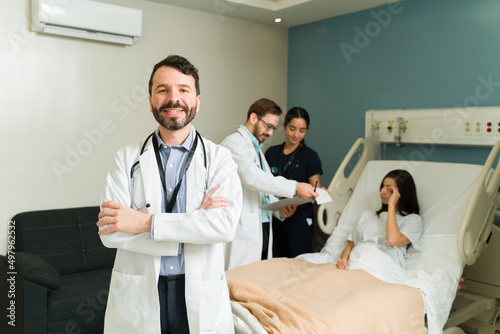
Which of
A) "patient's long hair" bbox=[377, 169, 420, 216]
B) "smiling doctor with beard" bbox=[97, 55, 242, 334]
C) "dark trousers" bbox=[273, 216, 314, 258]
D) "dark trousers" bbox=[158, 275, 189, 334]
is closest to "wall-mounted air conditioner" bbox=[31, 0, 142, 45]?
"dark trousers" bbox=[273, 216, 314, 258]

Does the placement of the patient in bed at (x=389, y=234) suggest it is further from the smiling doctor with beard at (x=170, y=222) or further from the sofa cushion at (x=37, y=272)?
the sofa cushion at (x=37, y=272)

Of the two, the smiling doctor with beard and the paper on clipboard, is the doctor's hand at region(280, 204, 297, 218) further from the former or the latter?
the smiling doctor with beard

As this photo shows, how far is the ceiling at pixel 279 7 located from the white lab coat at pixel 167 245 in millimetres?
2416

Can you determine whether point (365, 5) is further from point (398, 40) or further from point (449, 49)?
point (449, 49)

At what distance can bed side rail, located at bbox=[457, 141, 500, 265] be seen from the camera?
2.39 m

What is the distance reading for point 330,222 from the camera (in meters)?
3.14

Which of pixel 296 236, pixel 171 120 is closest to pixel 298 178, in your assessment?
pixel 296 236

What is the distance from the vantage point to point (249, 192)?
2791 millimetres

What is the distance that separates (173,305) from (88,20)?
2.32 metres

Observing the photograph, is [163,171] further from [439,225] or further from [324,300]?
[439,225]

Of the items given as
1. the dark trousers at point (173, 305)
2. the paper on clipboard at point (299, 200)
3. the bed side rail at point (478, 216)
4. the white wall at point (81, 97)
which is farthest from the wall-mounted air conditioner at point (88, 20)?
the bed side rail at point (478, 216)

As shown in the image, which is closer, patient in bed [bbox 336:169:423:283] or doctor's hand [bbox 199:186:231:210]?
doctor's hand [bbox 199:186:231:210]

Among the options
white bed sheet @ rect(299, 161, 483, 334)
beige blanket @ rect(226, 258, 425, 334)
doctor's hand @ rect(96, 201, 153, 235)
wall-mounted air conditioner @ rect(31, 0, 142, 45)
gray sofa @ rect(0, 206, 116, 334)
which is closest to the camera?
doctor's hand @ rect(96, 201, 153, 235)

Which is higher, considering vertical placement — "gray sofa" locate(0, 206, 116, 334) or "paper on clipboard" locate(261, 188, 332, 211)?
"paper on clipboard" locate(261, 188, 332, 211)
